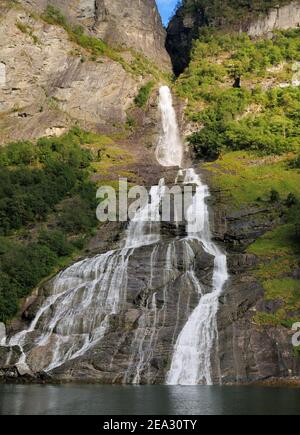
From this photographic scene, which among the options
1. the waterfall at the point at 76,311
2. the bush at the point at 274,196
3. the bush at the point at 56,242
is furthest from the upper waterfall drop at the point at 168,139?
the waterfall at the point at 76,311

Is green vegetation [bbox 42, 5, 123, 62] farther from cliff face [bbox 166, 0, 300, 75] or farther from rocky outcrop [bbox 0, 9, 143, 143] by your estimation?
cliff face [bbox 166, 0, 300, 75]

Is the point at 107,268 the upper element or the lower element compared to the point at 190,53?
lower

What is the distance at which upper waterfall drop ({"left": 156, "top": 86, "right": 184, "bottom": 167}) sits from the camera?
8608 cm

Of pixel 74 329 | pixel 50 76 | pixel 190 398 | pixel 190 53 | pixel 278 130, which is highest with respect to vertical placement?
pixel 190 53

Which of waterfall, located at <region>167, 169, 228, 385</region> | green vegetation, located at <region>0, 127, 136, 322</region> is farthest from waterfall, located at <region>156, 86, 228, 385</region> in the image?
green vegetation, located at <region>0, 127, 136, 322</region>

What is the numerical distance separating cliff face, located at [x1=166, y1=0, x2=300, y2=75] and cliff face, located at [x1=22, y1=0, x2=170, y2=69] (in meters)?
5.64

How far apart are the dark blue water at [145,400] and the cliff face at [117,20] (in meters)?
81.8

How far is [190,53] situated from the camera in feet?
354

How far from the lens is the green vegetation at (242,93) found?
83375 mm

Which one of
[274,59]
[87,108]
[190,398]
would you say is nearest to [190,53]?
[274,59]
